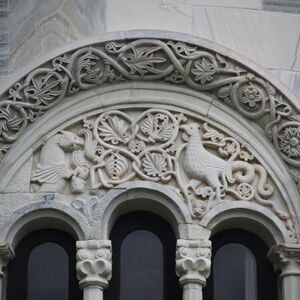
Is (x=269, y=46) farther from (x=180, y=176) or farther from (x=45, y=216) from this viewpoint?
(x=45, y=216)

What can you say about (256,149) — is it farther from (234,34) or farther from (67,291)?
(67,291)

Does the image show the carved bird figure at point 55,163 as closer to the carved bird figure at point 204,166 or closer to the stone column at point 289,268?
the carved bird figure at point 204,166

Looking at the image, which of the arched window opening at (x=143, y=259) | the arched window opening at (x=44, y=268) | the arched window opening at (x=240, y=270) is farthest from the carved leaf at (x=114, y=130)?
the arched window opening at (x=240, y=270)

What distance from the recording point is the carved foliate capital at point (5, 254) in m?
18.6

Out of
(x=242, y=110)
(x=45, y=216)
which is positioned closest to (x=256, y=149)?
(x=242, y=110)

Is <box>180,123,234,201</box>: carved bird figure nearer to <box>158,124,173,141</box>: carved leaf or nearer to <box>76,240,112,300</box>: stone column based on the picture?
<box>158,124,173,141</box>: carved leaf

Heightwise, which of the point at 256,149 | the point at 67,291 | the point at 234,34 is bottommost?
the point at 67,291

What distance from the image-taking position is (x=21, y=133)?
62.7 ft

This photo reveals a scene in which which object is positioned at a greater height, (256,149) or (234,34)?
(234,34)

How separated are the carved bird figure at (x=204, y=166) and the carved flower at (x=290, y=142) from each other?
591mm

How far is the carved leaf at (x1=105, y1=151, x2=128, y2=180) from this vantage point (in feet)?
62.3

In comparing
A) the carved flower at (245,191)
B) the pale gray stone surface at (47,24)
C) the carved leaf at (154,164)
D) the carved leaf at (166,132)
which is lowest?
the carved flower at (245,191)

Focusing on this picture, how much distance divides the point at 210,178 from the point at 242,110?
2.72ft

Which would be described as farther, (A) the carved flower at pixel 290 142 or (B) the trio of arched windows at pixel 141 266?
(A) the carved flower at pixel 290 142
